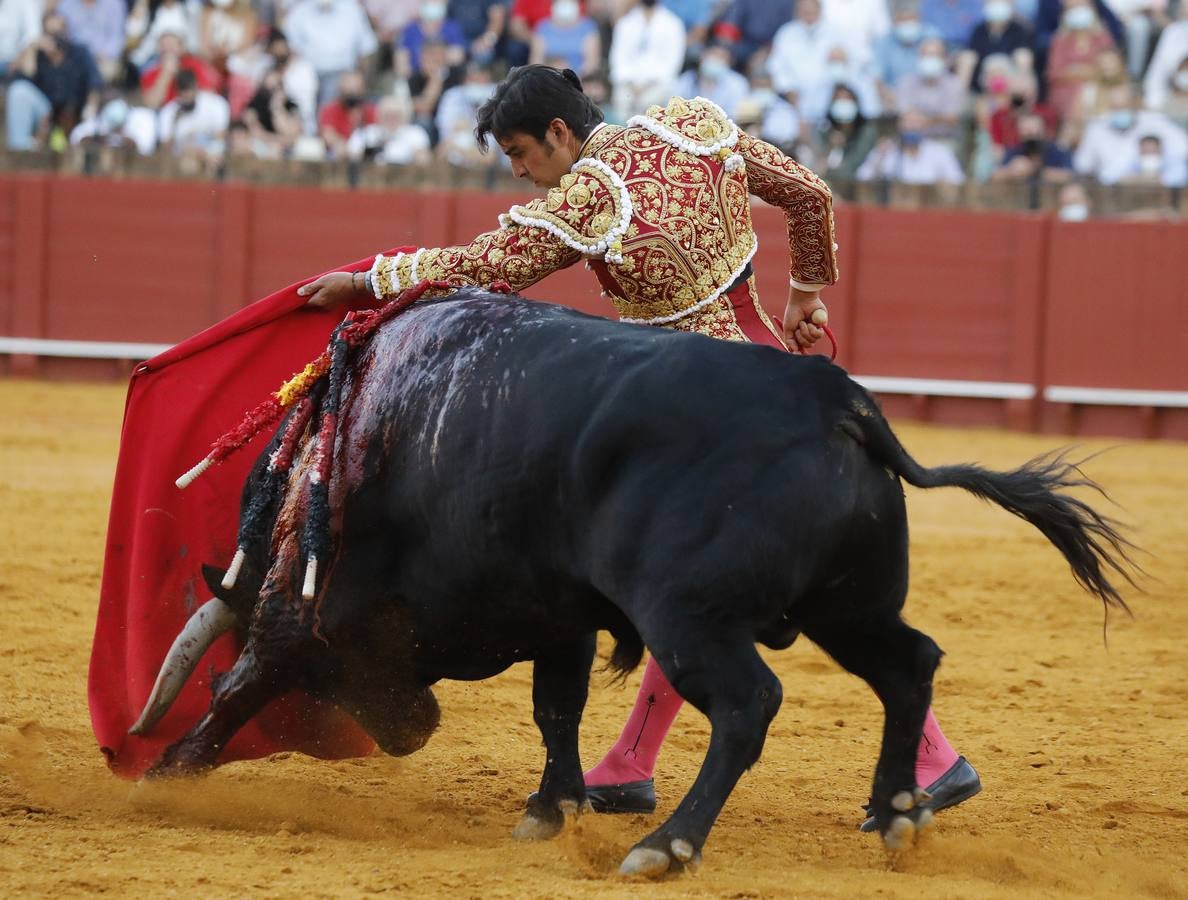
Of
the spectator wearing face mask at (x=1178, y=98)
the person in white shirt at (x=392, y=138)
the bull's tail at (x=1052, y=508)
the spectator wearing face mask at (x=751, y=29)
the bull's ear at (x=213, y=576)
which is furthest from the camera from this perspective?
the person in white shirt at (x=392, y=138)

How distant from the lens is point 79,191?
10344mm

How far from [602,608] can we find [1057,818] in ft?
3.39

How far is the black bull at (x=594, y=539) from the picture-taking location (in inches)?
98.1

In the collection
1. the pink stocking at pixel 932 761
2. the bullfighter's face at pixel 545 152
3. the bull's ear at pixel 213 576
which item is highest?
the bullfighter's face at pixel 545 152

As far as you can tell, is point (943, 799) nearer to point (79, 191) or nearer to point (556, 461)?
point (556, 461)

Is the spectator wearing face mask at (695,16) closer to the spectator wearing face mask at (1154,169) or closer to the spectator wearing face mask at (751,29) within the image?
the spectator wearing face mask at (751,29)

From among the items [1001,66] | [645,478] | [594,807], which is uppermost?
[1001,66]

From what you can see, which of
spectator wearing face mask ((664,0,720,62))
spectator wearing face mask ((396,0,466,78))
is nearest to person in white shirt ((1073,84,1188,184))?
spectator wearing face mask ((664,0,720,62))

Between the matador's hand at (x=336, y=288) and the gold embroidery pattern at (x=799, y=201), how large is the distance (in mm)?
755

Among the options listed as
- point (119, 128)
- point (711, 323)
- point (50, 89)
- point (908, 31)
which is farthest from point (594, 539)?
point (50, 89)

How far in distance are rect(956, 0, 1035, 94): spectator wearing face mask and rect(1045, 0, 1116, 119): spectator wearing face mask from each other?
15cm

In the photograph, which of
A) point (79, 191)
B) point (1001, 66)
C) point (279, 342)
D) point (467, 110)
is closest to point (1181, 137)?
point (1001, 66)

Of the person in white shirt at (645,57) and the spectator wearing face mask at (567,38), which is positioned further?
the spectator wearing face mask at (567,38)

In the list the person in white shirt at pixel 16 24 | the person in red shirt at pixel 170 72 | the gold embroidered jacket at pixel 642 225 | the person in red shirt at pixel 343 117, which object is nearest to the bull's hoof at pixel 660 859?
the gold embroidered jacket at pixel 642 225
